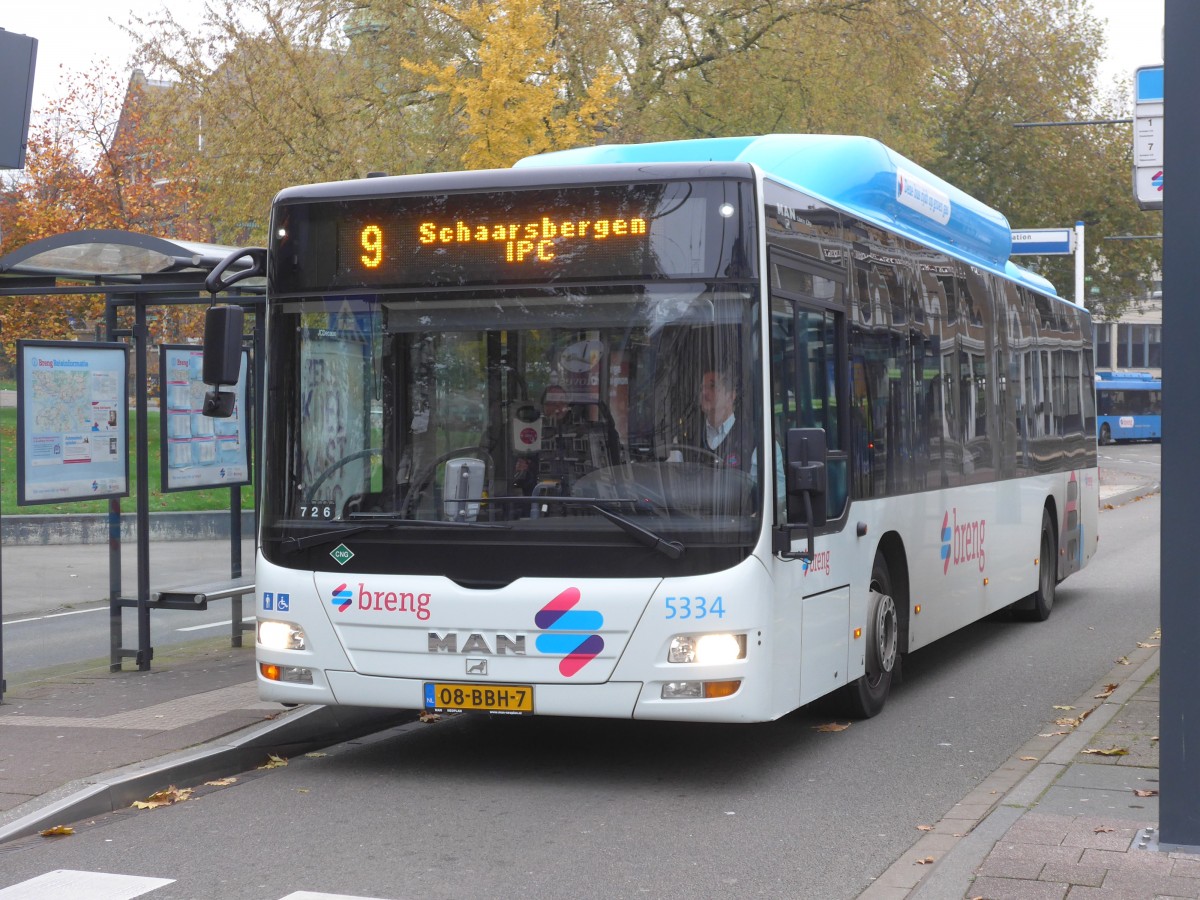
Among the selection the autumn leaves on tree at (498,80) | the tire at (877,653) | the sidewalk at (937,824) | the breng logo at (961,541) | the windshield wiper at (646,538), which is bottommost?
the sidewalk at (937,824)

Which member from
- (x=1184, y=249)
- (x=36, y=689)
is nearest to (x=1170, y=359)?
(x=1184, y=249)

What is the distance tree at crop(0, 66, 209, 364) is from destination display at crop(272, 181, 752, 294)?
22748 mm

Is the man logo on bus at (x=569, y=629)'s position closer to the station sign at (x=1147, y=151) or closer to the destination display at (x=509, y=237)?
the destination display at (x=509, y=237)

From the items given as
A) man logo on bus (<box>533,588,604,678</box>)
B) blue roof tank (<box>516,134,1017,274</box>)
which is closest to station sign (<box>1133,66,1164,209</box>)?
blue roof tank (<box>516,134,1017,274</box>)

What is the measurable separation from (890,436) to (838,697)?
160cm

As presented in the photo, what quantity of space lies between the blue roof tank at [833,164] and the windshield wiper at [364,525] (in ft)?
8.08

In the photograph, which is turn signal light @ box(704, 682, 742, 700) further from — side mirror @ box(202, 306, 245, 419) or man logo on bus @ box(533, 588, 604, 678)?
side mirror @ box(202, 306, 245, 419)

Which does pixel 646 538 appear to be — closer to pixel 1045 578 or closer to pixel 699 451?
pixel 699 451

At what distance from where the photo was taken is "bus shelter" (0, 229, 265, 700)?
1008 centimetres

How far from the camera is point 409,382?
25.5 ft

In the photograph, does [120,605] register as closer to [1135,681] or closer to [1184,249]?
[1135,681]

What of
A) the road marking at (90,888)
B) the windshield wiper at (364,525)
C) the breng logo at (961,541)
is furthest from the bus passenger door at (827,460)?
the road marking at (90,888)

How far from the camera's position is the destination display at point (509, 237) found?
24.4ft

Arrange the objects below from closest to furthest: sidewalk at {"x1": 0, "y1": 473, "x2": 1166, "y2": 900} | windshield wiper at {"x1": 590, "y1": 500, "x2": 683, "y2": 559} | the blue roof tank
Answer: sidewalk at {"x1": 0, "y1": 473, "x2": 1166, "y2": 900}
windshield wiper at {"x1": 590, "y1": 500, "x2": 683, "y2": 559}
the blue roof tank
